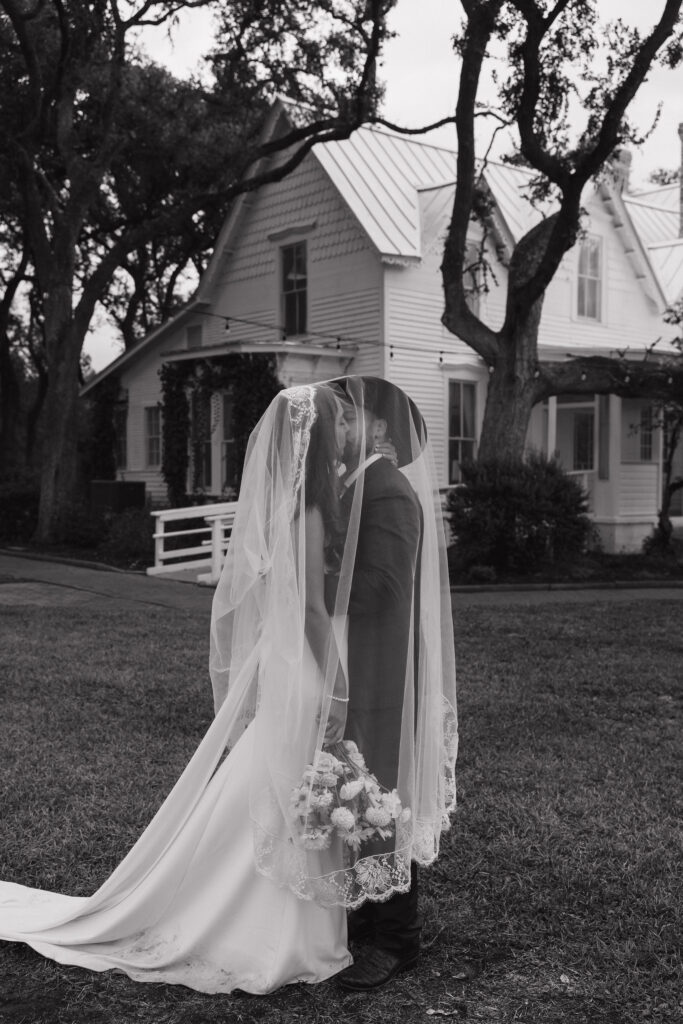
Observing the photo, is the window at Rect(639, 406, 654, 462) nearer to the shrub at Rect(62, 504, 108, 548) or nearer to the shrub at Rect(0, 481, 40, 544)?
the shrub at Rect(62, 504, 108, 548)

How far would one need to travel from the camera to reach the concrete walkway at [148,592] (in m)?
12.6

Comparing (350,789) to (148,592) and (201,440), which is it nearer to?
(148,592)

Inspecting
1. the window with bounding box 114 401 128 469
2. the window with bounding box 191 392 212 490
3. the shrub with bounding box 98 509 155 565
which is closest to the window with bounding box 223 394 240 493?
the window with bounding box 191 392 212 490

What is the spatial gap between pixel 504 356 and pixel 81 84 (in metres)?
9.94

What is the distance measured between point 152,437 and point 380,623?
21.3 m

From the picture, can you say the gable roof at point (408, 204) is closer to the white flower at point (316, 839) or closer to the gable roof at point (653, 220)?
the gable roof at point (653, 220)

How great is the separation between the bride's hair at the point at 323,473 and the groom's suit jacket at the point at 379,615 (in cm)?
6

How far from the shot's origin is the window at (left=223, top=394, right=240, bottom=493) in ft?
65.4

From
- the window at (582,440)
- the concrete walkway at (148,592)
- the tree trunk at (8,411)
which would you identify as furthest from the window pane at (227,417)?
the tree trunk at (8,411)

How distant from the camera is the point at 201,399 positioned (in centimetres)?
2070

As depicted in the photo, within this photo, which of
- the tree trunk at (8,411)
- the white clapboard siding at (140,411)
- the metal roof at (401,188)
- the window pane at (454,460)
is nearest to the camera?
the metal roof at (401,188)

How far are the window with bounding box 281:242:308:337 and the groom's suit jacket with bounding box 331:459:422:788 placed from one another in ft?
58.6

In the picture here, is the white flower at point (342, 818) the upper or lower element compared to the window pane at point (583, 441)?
lower

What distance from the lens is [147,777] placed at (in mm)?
5453
